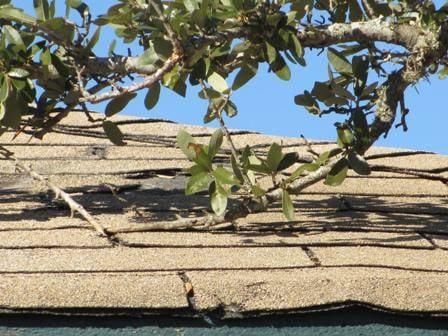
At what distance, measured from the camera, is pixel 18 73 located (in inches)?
166

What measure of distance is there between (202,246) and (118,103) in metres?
0.68

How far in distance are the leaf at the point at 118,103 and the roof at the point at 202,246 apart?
0.44m

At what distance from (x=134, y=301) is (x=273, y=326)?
1.44 feet

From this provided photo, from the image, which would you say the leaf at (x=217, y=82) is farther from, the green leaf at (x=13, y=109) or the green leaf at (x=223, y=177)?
the green leaf at (x=13, y=109)

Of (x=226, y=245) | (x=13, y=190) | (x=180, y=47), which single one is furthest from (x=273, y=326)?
(x=13, y=190)

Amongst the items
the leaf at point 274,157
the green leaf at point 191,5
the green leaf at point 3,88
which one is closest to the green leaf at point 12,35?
the green leaf at point 3,88

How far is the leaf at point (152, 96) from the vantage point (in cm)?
439

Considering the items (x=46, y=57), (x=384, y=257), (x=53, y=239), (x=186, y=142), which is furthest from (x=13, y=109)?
(x=384, y=257)

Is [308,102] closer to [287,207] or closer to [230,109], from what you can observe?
[230,109]

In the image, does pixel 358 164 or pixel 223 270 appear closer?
pixel 223 270

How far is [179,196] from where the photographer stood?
5215 mm

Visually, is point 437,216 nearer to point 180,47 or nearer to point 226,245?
point 226,245

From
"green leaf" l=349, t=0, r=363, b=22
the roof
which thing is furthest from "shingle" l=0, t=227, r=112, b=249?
"green leaf" l=349, t=0, r=363, b=22

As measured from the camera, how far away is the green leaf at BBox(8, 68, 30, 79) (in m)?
4.23
